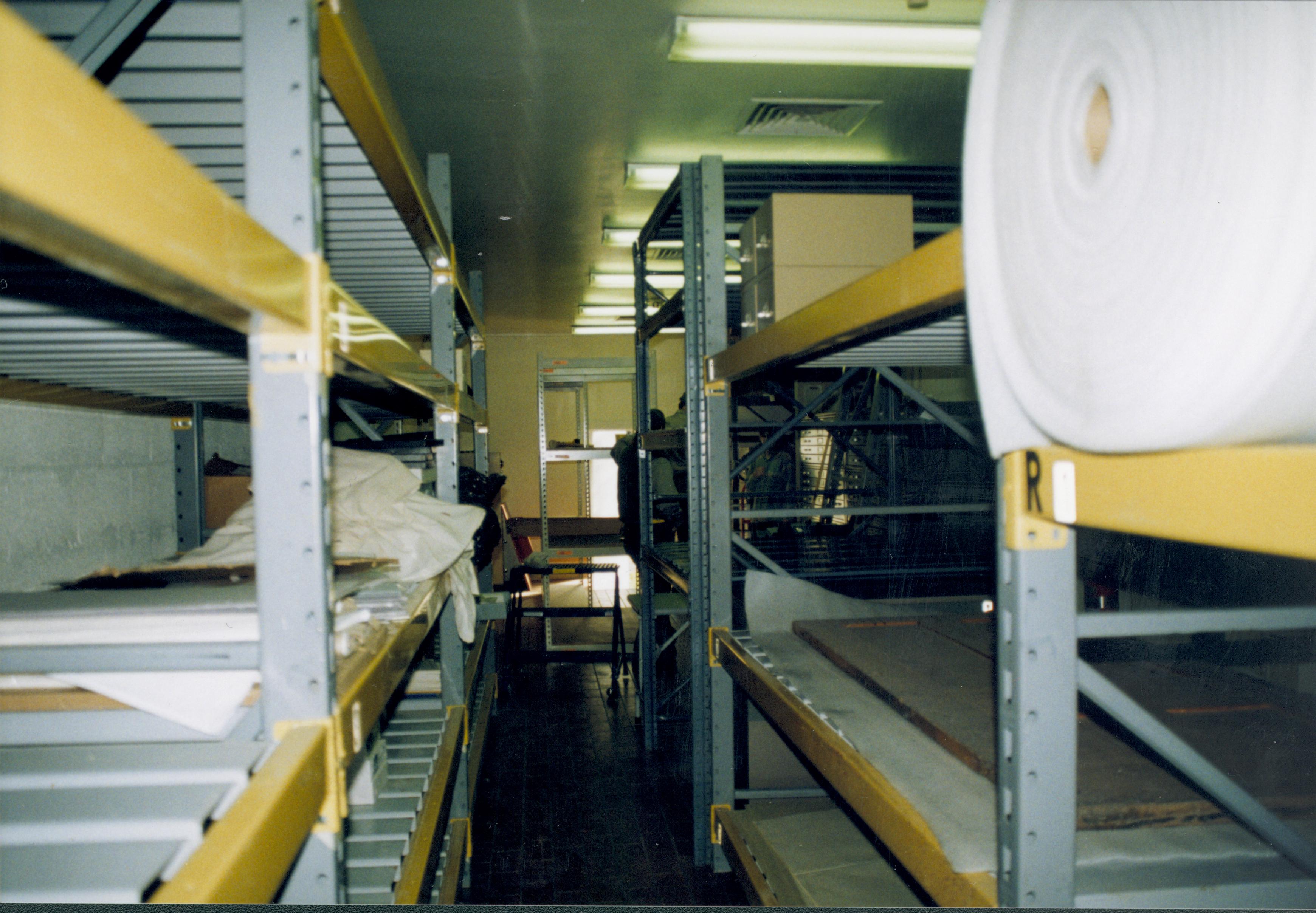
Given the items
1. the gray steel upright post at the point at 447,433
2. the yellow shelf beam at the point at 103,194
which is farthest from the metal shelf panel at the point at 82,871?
the gray steel upright post at the point at 447,433

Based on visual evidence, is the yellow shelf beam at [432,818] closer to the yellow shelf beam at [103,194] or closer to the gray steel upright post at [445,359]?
the gray steel upright post at [445,359]

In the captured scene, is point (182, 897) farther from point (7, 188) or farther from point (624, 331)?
point (624, 331)

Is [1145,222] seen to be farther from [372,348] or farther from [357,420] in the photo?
[357,420]

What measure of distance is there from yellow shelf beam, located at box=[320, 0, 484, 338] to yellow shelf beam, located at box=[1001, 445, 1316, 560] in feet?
3.70

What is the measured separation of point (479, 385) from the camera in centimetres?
480

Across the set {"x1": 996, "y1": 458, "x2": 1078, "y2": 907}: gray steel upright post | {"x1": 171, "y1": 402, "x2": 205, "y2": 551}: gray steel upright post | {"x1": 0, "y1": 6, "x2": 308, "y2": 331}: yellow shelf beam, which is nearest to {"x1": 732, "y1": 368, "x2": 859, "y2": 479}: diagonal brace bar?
{"x1": 171, "y1": 402, "x2": 205, "y2": 551}: gray steel upright post

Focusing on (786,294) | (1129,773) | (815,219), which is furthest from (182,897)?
(815,219)

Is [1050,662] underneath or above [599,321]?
underneath

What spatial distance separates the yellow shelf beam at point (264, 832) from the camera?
530 mm

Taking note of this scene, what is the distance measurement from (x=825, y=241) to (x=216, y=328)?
1.71 metres

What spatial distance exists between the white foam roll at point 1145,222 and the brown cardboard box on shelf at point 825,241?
4.70ft

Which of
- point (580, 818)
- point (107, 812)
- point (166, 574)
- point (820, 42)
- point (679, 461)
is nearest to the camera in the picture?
point (107, 812)

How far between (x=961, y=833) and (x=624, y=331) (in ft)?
33.1

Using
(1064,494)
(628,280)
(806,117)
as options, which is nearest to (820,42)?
(806,117)
